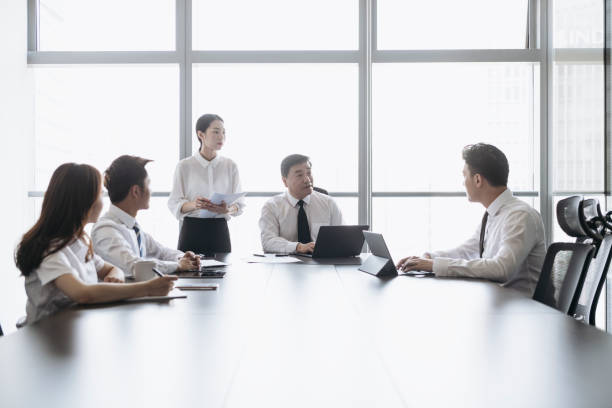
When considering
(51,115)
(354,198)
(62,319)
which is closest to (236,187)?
(354,198)

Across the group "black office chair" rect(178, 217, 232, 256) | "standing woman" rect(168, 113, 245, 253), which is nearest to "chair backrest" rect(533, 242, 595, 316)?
"standing woman" rect(168, 113, 245, 253)

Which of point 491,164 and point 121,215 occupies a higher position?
point 491,164

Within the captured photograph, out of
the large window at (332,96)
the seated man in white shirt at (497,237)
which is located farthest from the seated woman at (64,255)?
the large window at (332,96)

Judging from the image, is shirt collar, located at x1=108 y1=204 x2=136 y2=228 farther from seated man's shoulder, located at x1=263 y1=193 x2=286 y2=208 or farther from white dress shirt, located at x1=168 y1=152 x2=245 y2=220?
white dress shirt, located at x1=168 y1=152 x2=245 y2=220

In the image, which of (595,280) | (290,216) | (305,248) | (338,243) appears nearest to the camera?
(595,280)

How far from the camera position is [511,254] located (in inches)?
103

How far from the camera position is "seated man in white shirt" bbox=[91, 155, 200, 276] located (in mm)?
2567

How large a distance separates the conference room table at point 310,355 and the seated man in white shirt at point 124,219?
2.11 ft

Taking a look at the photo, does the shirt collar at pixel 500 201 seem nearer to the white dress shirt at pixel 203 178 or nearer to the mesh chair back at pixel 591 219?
the mesh chair back at pixel 591 219

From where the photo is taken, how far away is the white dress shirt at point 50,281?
6.35ft

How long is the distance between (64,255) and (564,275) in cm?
197

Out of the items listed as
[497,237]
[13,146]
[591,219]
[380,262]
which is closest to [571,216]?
[591,219]

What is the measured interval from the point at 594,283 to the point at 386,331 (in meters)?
1.13

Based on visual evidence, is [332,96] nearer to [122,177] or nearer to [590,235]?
[122,177]
